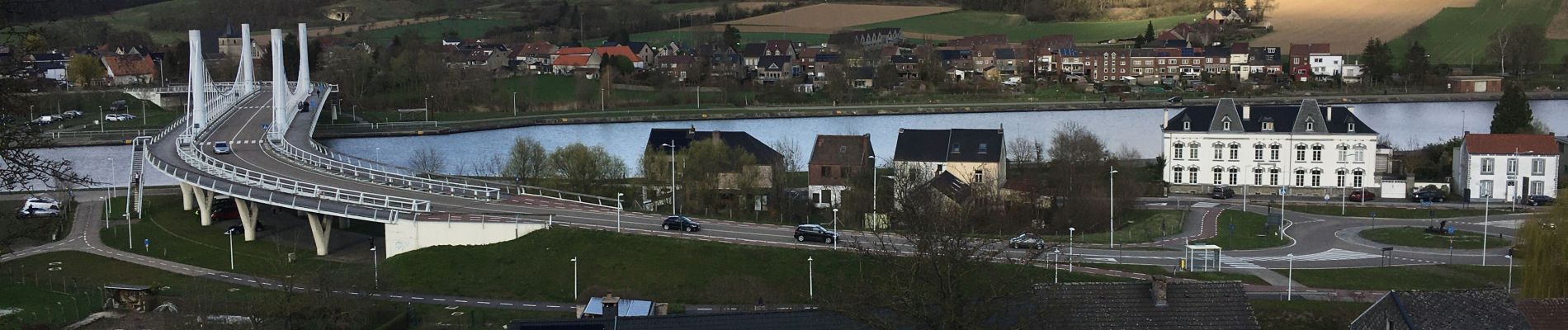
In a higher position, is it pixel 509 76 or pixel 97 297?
pixel 509 76

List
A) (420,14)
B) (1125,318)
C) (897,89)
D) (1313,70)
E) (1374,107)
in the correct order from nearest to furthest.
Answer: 1. (1125,318)
2. (1374,107)
3. (897,89)
4. (1313,70)
5. (420,14)

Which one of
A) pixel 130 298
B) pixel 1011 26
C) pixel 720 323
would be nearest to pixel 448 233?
pixel 130 298

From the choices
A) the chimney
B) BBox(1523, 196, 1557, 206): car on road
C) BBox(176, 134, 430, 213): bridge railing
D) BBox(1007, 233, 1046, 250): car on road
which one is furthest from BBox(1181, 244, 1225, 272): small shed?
BBox(176, 134, 430, 213): bridge railing

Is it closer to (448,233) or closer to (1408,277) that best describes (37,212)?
(448,233)

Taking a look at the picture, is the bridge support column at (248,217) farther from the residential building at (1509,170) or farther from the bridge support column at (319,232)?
the residential building at (1509,170)

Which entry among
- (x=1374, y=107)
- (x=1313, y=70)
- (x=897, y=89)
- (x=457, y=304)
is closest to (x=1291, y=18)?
(x=1313, y=70)

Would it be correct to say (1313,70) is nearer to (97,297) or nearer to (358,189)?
(358,189)

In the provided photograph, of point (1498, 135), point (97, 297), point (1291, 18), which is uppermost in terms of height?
point (1291, 18)
